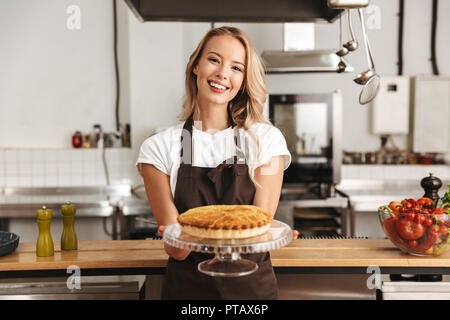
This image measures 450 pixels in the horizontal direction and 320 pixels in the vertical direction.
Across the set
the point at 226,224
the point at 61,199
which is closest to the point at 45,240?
the point at 226,224

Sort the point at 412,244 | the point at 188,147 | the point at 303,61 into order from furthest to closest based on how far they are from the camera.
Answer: the point at 303,61, the point at 412,244, the point at 188,147

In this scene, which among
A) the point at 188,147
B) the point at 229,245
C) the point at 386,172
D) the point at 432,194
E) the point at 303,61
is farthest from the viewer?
the point at 386,172

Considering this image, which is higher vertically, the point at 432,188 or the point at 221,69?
the point at 221,69

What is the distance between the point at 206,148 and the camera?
4.86ft

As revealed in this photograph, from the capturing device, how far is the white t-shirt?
4.66 feet

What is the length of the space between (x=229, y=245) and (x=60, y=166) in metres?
3.44

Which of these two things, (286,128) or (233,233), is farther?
(286,128)

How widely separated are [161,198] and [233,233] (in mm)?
334

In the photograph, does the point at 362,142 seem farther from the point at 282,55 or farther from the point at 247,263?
the point at 247,263

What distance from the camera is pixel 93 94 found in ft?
13.8

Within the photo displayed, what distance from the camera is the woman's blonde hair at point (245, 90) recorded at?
141cm

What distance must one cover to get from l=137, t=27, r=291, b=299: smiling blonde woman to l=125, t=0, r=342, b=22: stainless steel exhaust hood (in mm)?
513

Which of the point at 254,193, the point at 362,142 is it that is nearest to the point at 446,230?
the point at 254,193

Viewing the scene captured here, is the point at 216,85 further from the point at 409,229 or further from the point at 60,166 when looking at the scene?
the point at 60,166
